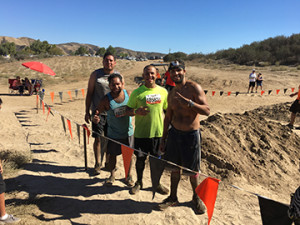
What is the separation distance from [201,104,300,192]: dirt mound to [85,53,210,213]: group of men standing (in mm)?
1638

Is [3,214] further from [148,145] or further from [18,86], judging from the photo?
[18,86]

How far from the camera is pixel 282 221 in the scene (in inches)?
79.9

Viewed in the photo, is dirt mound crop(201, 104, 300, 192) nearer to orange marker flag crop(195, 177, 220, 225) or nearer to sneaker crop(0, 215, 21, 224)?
orange marker flag crop(195, 177, 220, 225)

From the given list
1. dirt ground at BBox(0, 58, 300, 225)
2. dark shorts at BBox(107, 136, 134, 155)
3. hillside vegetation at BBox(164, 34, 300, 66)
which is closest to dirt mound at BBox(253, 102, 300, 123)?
dirt ground at BBox(0, 58, 300, 225)

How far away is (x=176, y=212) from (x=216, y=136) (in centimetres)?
277

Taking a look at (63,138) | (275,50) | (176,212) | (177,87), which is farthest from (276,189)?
(275,50)

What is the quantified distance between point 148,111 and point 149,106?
88mm

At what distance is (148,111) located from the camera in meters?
3.19

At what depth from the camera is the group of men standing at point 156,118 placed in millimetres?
2906

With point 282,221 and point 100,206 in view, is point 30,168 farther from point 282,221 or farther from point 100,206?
point 282,221

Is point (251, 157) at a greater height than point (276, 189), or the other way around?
point (251, 157)

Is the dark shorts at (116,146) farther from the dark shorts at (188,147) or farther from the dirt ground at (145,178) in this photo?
the dark shorts at (188,147)

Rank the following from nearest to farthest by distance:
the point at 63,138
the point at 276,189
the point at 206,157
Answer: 1. the point at 276,189
2. the point at 206,157
3. the point at 63,138

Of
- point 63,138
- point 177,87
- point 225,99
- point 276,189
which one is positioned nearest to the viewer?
point 177,87
